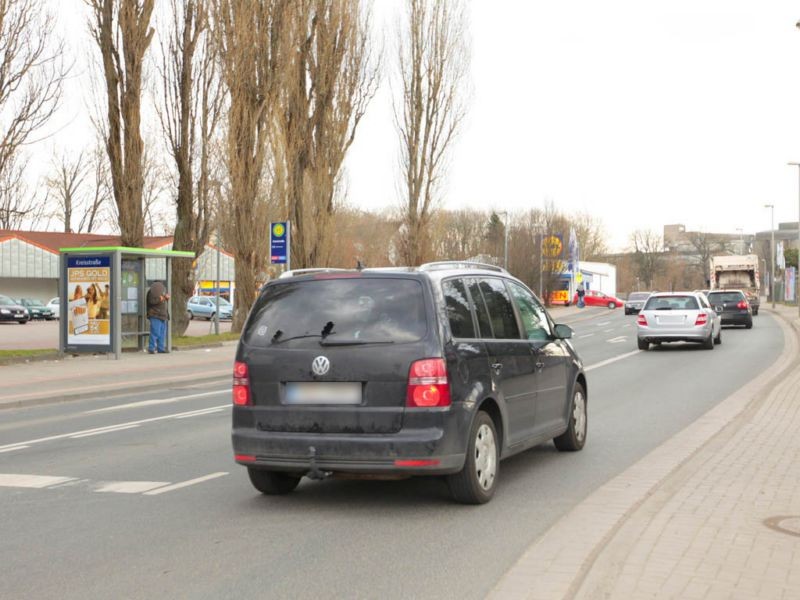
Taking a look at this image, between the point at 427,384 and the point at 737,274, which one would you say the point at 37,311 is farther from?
the point at 427,384

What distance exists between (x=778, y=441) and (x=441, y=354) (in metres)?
4.51

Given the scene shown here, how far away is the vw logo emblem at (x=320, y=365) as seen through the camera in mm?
6746

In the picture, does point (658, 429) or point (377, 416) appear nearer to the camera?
point (377, 416)

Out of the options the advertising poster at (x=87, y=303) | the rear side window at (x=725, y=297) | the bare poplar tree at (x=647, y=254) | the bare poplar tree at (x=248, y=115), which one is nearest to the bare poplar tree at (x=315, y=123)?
the bare poplar tree at (x=248, y=115)

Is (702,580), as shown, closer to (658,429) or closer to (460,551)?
(460,551)

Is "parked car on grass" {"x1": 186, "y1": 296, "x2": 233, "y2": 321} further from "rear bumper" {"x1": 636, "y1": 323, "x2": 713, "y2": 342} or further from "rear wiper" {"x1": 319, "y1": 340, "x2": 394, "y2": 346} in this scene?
"rear wiper" {"x1": 319, "y1": 340, "x2": 394, "y2": 346}

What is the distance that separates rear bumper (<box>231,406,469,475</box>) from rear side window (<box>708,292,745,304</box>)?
32635 mm

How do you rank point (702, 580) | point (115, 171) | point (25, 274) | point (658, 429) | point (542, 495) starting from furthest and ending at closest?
1. point (25, 274)
2. point (115, 171)
3. point (658, 429)
4. point (542, 495)
5. point (702, 580)

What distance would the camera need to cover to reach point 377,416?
6.60 m

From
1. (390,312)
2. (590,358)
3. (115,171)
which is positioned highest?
(115,171)

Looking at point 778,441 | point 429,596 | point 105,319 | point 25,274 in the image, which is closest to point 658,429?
point 778,441

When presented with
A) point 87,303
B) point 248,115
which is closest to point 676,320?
point 248,115

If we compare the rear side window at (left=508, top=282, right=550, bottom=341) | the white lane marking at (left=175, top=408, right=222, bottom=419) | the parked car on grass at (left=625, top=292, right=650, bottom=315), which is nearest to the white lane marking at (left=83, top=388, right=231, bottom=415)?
the white lane marking at (left=175, top=408, right=222, bottom=419)

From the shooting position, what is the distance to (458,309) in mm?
7117
